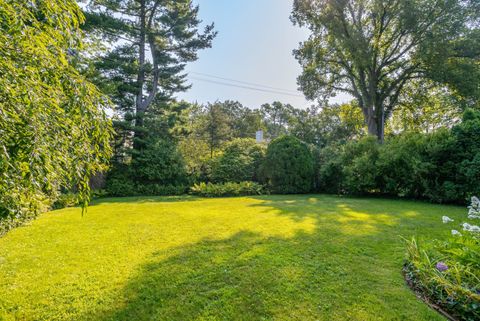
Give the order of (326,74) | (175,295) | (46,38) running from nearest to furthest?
(46,38) < (175,295) < (326,74)

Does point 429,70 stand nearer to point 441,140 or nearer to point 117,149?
point 441,140

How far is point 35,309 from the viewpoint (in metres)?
2.18

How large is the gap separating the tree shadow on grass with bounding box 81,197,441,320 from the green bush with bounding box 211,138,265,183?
8.45 m

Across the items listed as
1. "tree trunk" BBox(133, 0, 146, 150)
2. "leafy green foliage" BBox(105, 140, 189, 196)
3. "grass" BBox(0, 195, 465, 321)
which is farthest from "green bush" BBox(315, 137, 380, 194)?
"tree trunk" BBox(133, 0, 146, 150)

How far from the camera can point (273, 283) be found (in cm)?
254

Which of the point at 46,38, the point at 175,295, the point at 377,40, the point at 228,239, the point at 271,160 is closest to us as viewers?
the point at 46,38

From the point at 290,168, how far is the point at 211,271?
9004mm

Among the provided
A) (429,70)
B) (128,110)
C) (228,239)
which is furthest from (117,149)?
(429,70)

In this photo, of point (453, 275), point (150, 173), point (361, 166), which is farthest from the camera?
point (150, 173)

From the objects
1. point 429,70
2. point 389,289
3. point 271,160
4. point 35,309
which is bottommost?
point 35,309

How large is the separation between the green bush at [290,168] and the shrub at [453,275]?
27.9 feet

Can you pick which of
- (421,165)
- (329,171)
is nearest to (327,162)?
(329,171)

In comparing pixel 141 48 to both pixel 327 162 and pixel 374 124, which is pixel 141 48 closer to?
pixel 327 162

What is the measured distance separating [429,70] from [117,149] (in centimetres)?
1664
